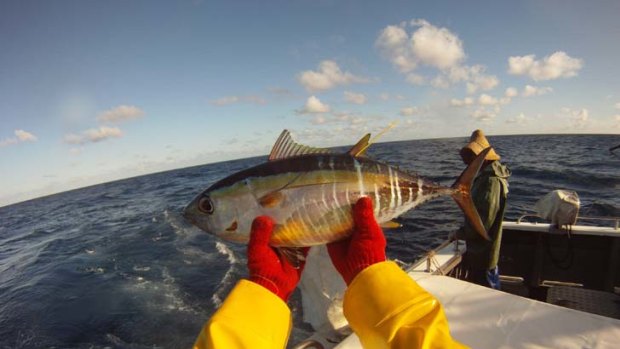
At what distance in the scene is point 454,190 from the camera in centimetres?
297

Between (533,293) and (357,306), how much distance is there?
6585 millimetres

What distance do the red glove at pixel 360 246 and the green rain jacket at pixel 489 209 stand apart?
351 cm

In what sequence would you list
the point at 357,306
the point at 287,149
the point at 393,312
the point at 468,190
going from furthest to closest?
1. the point at 468,190
2. the point at 287,149
3. the point at 357,306
4. the point at 393,312

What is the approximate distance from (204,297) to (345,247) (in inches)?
370

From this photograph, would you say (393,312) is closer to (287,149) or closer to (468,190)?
(287,149)

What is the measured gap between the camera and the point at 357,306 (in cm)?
174

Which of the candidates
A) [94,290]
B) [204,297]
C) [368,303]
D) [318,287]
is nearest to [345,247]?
[368,303]

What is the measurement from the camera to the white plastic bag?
6.00 m

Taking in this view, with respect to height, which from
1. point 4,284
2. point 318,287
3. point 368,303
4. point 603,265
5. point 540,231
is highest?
point 368,303

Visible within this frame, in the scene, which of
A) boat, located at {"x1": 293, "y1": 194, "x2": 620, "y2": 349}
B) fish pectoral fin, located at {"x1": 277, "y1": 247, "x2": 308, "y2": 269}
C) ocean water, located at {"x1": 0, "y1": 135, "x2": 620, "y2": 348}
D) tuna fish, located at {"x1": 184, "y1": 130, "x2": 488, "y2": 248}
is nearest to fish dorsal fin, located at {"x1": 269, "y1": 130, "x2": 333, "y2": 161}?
tuna fish, located at {"x1": 184, "y1": 130, "x2": 488, "y2": 248}

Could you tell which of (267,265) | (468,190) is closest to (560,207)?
(468,190)

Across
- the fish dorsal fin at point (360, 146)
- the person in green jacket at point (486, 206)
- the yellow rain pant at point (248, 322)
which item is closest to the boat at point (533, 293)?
the person in green jacket at point (486, 206)

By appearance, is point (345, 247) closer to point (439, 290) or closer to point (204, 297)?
point (439, 290)

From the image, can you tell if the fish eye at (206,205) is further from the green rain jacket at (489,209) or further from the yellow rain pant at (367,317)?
the green rain jacket at (489,209)
